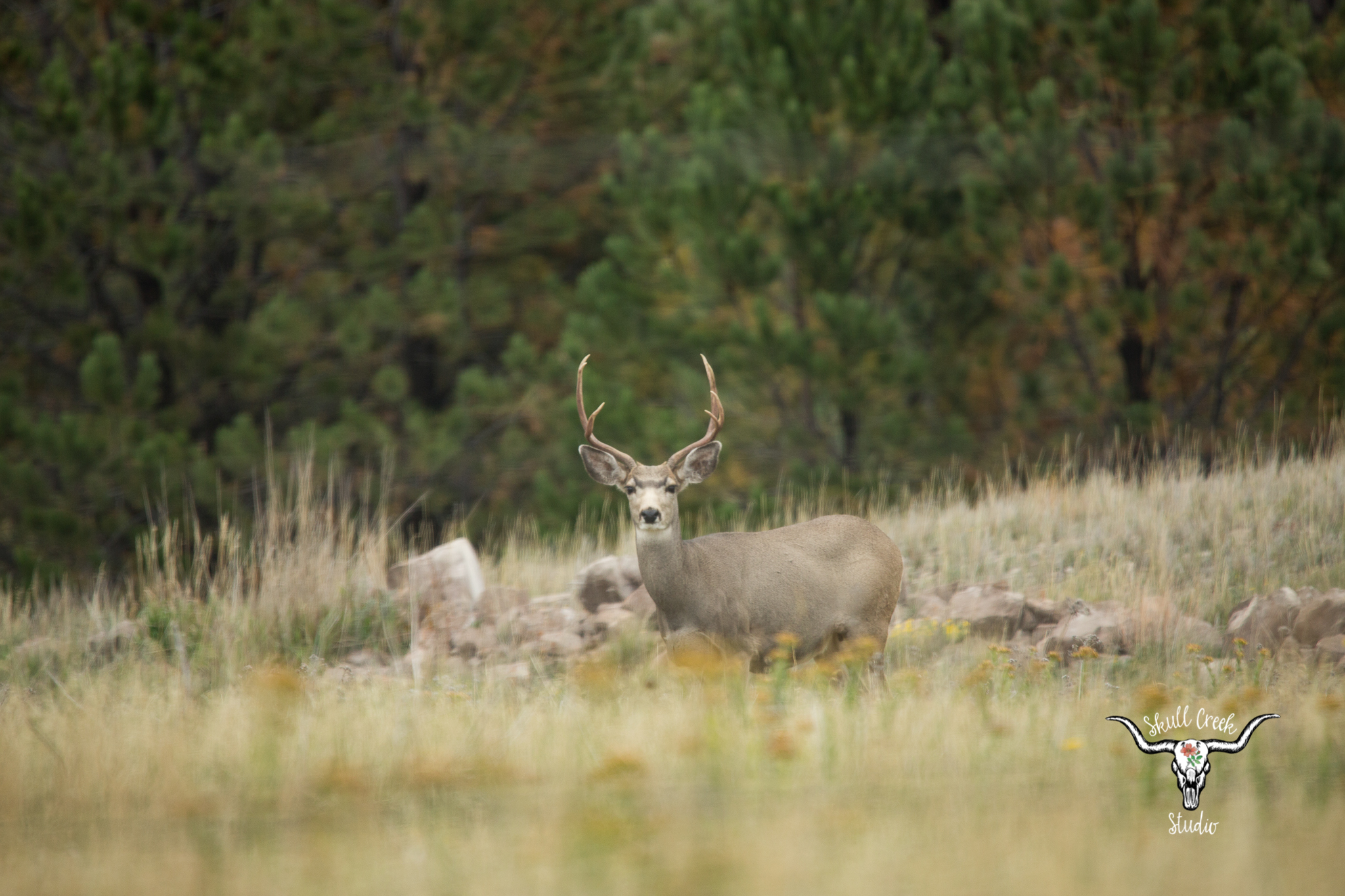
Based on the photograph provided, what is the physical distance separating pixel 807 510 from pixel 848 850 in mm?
6459

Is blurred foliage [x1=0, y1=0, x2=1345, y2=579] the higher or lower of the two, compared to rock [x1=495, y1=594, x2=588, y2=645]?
higher

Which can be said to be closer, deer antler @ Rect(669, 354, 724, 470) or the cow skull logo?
the cow skull logo

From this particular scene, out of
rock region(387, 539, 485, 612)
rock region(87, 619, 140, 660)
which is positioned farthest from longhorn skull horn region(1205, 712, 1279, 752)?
rock region(87, 619, 140, 660)

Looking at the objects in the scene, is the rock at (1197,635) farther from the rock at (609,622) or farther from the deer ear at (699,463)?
the rock at (609,622)

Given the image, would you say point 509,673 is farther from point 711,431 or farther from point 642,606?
point 711,431

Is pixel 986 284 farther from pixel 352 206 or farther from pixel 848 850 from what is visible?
pixel 848 850

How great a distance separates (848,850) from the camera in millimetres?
3350

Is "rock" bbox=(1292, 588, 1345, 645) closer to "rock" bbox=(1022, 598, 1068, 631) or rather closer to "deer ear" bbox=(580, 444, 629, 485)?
"rock" bbox=(1022, 598, 1068, 631)

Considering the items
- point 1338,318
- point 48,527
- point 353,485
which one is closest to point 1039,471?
point 1338,318

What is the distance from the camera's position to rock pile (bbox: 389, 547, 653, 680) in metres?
6.66

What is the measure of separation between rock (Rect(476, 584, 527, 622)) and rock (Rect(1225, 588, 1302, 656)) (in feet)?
11.5

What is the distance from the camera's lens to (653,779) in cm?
403

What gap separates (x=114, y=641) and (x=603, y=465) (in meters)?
2.90

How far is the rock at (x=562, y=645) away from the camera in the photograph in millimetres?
6574
